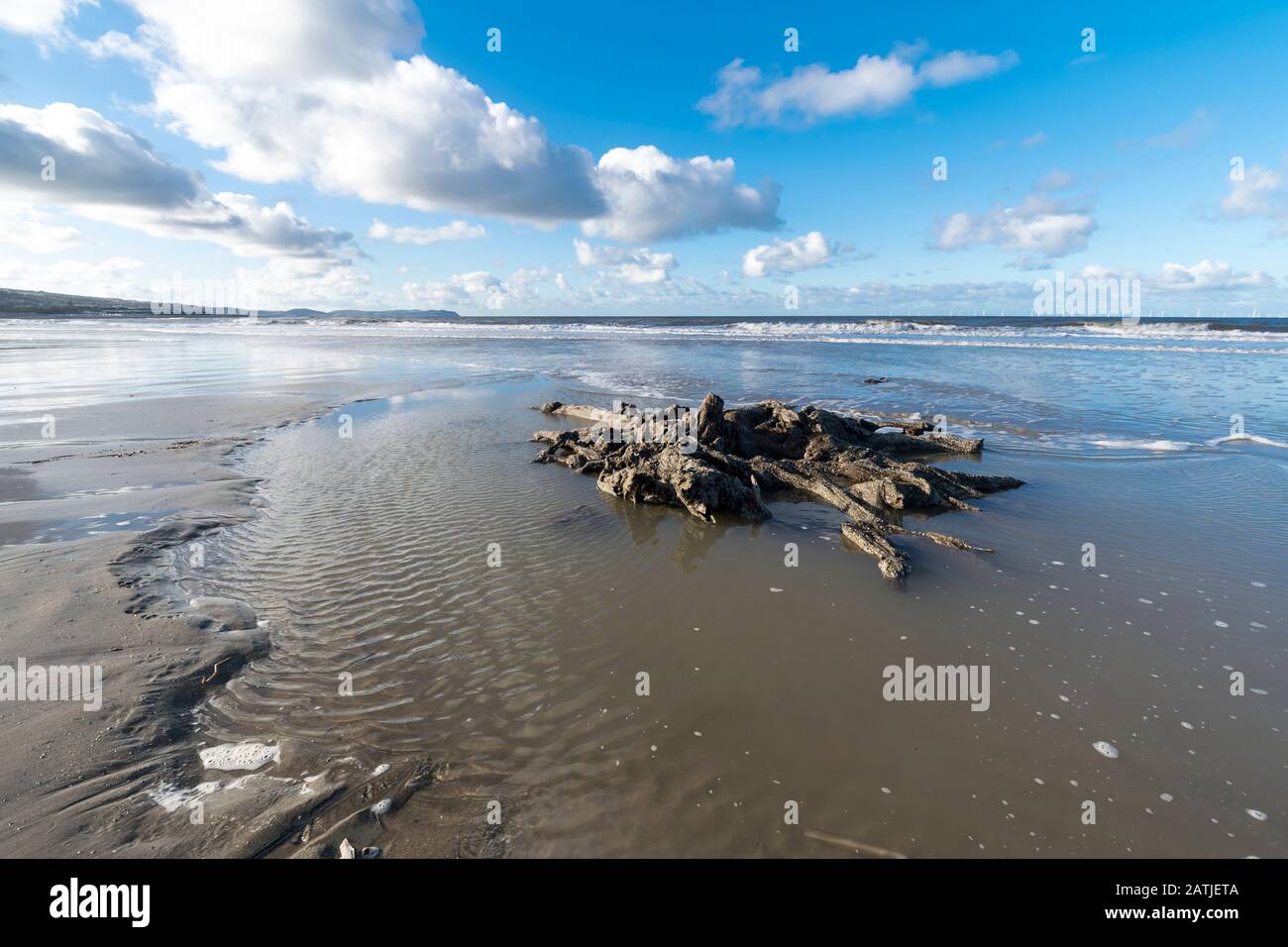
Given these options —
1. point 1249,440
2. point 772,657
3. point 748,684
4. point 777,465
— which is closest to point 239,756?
point 748,684

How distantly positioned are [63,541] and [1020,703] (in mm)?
12176

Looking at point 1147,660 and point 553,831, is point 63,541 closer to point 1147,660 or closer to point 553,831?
point 553,831

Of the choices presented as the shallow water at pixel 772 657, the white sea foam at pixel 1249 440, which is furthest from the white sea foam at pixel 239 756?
the white sea foam at pixel 1249 440

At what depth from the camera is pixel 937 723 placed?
463cm

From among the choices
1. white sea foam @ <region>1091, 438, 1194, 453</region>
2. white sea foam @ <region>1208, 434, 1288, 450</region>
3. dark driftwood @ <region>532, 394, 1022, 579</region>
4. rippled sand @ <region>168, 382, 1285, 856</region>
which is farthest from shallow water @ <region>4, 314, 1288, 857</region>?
white sea foam @ <region>1208, 434, 1288, 450</region>

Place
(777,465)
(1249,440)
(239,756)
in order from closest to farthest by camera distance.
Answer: (239,756) < (777,465) < (1249,440)

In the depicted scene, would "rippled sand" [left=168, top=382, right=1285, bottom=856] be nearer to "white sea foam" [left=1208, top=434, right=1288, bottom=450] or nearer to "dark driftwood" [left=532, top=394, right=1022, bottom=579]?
"dark driftwood" [left=532, top=394, right=1022, bottom=579]

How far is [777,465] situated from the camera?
11719 mm

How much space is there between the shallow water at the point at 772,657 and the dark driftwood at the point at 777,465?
1.63 feet

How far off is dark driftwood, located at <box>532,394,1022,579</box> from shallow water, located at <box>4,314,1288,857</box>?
498mm

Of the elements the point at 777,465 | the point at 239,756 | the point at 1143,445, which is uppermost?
the point at 1143,445

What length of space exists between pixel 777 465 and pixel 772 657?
22.1 ft

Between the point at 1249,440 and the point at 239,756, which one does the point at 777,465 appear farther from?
the point at 1249,440
